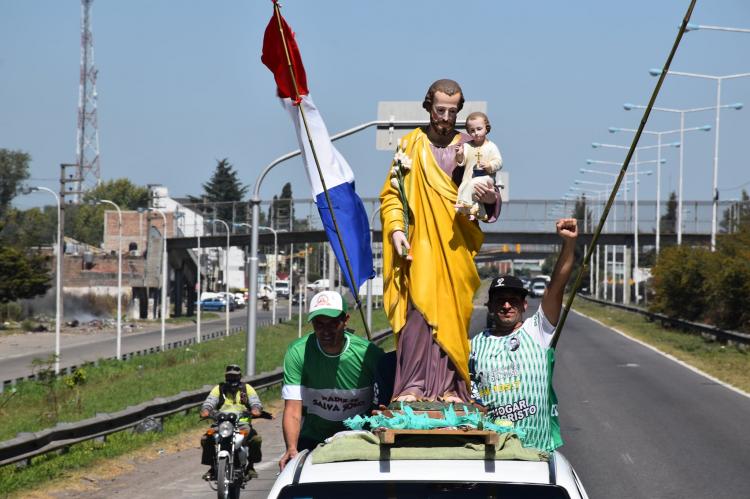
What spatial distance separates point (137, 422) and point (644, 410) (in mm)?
9903

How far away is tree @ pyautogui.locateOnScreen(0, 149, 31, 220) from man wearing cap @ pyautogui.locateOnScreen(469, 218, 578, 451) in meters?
166

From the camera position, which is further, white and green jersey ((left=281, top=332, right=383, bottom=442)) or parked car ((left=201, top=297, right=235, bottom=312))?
parked car ((left=201, top=297, right=235, bottom=312))

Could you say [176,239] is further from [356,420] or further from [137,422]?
[356,420]

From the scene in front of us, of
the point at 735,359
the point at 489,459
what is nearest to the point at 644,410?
the point at 735,359

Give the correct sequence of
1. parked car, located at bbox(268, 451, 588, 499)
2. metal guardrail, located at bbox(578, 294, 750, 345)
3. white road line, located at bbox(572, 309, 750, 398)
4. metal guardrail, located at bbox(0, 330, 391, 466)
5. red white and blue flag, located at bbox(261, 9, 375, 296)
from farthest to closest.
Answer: metal guardrail, located at bbox(578, 294, 750, 345)
white road line, located at bbox(572, 309, 750, 398)
metal guardrail, located at bbox(0, 330, 391, 466)
red white and blue flag, located at bbox(261, 9, 375, 296)
parked car, located at bbox(268, 451, 588, 499)

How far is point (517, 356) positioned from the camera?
747cm

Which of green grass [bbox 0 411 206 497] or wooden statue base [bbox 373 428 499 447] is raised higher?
wooden statue base [bbox 373 428 499 447]

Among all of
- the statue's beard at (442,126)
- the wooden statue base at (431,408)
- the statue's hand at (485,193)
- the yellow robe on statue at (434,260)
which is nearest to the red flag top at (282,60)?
the statue's beard at (442,126)

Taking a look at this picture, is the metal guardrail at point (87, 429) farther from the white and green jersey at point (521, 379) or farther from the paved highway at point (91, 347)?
the paved highway at point (91, 347)

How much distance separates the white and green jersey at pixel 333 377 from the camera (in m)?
8.18

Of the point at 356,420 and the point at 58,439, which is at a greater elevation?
the point at 356,420

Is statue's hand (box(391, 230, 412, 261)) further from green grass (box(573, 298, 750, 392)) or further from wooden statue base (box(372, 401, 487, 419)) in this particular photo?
green grass (box(573, 298, 750, 392))

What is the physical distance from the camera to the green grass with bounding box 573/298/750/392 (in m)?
35.3

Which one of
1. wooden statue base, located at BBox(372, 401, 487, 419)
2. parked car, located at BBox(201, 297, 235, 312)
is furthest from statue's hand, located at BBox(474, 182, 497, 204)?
parked car, located at BBox(201, 297, 235, 312)
